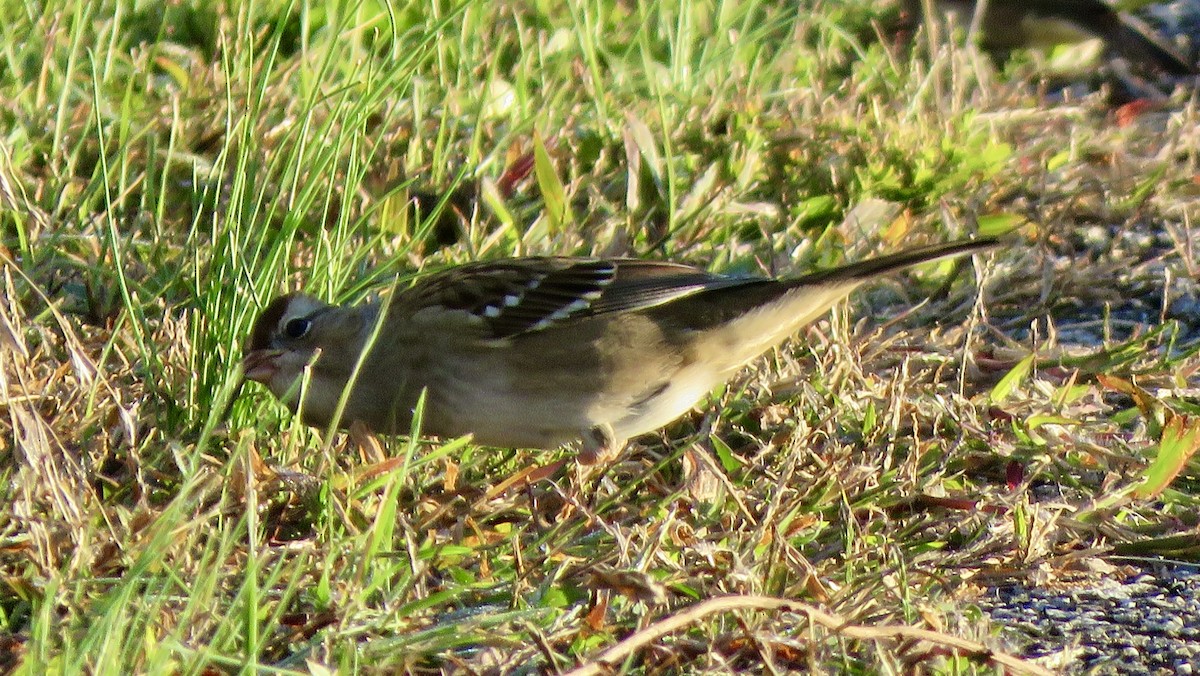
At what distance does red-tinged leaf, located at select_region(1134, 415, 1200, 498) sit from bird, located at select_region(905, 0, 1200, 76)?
3544mm

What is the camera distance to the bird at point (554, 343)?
398 cm

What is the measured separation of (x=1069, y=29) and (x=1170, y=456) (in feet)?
12.4

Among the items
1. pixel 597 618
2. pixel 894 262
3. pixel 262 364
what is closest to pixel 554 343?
pixel 262 364

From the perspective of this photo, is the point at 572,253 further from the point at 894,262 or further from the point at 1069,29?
the point at 1069,29

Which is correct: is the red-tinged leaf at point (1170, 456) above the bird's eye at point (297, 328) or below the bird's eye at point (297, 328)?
below

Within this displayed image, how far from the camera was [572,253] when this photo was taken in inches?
191

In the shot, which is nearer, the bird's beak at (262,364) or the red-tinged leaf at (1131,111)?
the bird's beak at (262,364)

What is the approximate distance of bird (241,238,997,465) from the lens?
3980mm

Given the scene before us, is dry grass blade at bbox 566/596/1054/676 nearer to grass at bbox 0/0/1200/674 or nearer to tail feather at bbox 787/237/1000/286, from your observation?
grass at bbox 0/0/1200/674

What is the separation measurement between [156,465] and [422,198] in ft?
5.81

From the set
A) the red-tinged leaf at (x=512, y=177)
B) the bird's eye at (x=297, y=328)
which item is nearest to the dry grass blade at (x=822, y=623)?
the bird's eye at (x=297, y=328)

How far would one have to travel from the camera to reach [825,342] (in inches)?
165

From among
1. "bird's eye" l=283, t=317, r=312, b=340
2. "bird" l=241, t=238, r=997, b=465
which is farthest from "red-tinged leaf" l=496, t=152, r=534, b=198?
"bird's eye" l=283, t=317, r=312, b=340

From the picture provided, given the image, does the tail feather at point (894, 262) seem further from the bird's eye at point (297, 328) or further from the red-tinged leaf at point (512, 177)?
the red-tinged leaf at point (512, 177)
